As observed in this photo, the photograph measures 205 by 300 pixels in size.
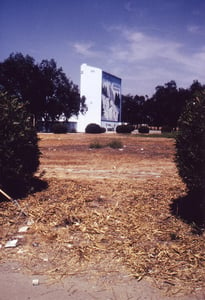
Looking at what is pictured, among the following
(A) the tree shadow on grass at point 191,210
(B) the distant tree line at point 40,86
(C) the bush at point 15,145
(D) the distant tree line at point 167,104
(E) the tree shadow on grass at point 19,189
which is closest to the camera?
(A) the tree shadow on grass at point 191,210

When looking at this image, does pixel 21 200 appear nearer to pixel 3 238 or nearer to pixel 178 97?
pixel 3 238

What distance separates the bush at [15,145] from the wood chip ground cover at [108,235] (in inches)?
20.3

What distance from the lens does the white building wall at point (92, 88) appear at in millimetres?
69250

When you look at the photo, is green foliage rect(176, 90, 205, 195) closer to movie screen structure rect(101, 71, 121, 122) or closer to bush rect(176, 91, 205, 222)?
bush rect(176, 91, 205, 222)

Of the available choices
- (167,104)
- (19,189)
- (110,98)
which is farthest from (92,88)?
(19,189)

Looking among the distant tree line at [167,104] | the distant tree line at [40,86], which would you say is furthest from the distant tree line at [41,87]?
the distant tree line at [167,104]

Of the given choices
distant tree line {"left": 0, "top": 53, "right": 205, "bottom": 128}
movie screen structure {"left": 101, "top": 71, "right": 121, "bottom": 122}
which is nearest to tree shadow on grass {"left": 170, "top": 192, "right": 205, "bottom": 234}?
distant tree line {"left": 0, "top": 53, "right": 205, "bottom": 128}

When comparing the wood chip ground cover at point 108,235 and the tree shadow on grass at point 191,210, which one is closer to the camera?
the wood chip ground cover at point 108,235

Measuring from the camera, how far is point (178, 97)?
82125 mm

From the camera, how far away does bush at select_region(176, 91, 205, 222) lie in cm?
425

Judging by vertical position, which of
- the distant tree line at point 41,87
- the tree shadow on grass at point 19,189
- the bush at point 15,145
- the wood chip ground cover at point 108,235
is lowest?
the wood chip ground cover at point 108,235

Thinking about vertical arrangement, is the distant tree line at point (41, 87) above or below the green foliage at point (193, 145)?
above

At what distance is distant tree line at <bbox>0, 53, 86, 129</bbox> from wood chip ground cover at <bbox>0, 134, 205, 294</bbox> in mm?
47014

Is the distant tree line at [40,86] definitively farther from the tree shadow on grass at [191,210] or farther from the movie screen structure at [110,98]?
the tree shadow on grass at [191,210]
